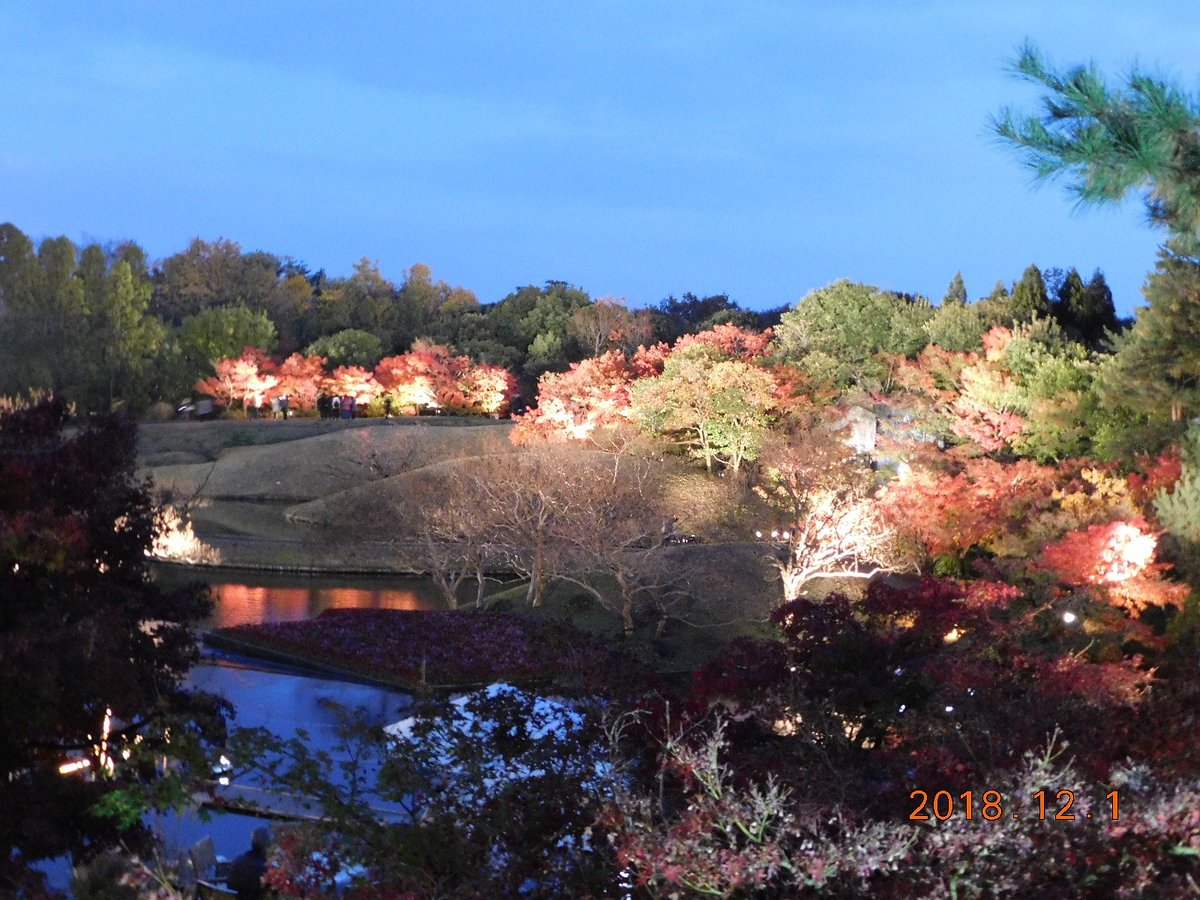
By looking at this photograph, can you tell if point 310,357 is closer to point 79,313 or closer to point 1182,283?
point 79,313

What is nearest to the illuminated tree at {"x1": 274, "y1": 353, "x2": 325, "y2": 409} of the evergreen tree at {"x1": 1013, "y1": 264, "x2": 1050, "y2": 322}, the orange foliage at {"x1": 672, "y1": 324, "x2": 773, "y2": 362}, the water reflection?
the water reflection

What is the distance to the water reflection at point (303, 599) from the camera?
2014cm

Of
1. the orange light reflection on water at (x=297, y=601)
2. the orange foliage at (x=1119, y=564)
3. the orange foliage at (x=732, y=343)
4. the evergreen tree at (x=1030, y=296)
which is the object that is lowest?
the orange light reflection on water at (x=297, y=601)

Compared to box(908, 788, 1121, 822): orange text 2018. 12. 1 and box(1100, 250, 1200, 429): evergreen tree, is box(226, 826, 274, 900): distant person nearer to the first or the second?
box(908, 788, 1121, 822): orange text 2018. 12. 1

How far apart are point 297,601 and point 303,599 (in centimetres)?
21

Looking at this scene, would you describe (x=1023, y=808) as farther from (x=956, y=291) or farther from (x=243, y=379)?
(x=243, y=379)

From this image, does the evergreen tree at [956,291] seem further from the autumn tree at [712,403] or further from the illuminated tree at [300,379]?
the illuminated tree at [300,379]

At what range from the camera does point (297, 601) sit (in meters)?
21.6

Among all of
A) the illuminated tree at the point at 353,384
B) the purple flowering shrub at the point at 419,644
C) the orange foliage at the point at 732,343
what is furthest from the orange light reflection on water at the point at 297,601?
the illuminated tree at the point at 353,384

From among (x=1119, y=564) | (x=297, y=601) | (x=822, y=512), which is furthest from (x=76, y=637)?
(x=297, y=601)

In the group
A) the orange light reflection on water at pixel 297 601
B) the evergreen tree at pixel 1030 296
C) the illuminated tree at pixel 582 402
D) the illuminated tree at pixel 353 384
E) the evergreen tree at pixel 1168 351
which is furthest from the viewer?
the illuminated tree at pixel 353 384

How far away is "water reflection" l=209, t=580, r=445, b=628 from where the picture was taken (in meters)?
20.1

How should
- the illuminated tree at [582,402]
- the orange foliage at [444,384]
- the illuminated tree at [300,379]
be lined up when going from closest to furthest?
1. the illuminated tree at [582,402]
2. the orange foliage at [444,384]
3. the illuminated tree at [300,379]

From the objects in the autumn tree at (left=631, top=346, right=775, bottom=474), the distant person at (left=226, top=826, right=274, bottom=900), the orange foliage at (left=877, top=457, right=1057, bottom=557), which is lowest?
the distant person at (left=226, top=826, right=274, bottom=900)
